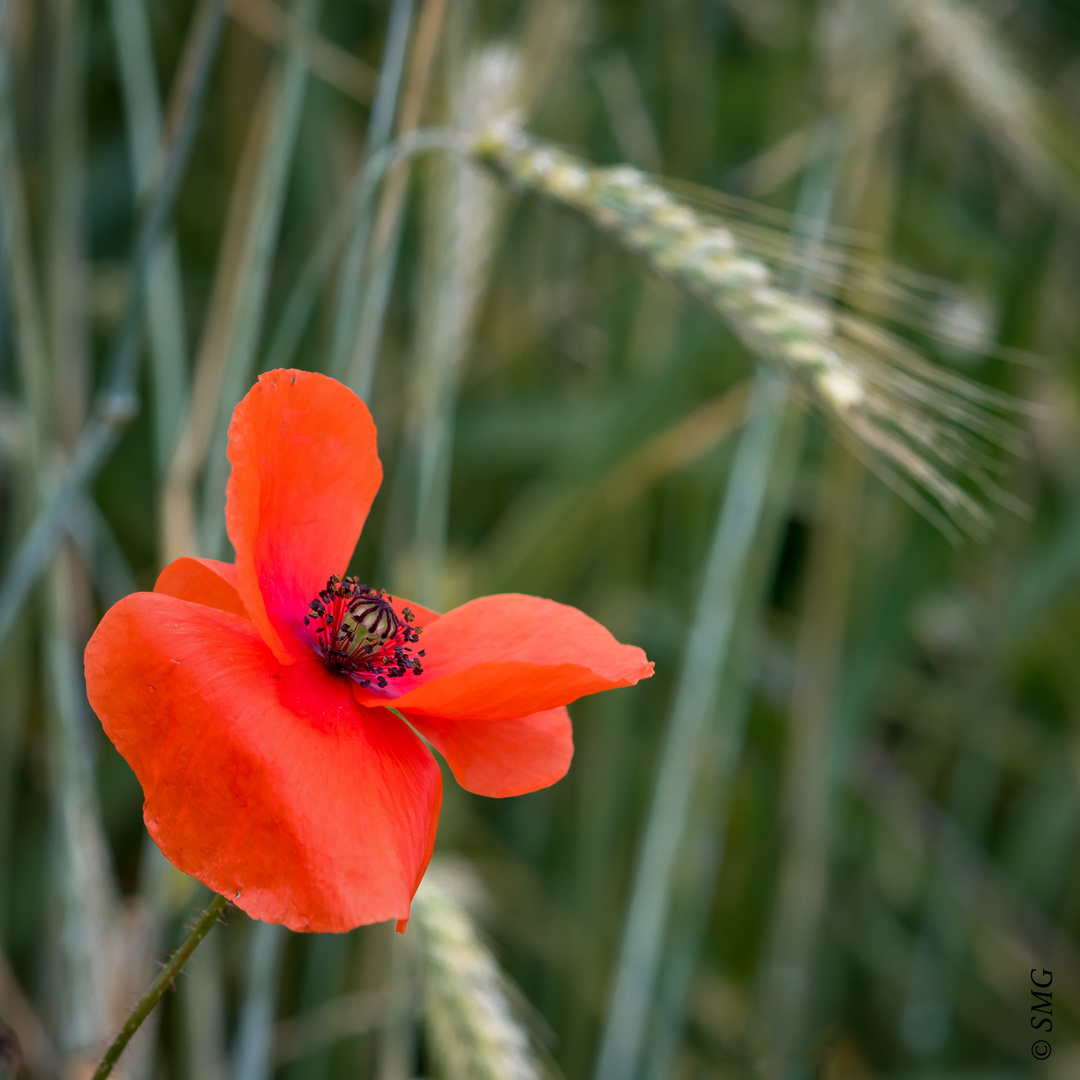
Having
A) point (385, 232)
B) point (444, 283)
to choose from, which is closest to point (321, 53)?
point (444, 283)

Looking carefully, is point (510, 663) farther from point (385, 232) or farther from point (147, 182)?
point (147, 182)

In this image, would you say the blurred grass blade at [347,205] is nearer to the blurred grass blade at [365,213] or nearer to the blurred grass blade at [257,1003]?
the blurred grass blade at [365,213]

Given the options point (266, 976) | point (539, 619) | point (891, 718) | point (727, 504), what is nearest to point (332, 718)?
point (539, 619)

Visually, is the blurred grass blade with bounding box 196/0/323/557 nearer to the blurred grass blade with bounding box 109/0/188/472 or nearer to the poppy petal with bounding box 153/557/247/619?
the blurred grass blade with bounding box 109/0/188/472

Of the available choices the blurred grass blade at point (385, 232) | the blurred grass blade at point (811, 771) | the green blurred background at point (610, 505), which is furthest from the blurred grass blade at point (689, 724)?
the blurred grass blade at point (385, 232)

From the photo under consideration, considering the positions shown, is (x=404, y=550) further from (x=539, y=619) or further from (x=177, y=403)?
(x=539, y=619)

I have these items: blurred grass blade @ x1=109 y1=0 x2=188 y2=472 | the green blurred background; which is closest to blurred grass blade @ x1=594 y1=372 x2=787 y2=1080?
the green blurred background
